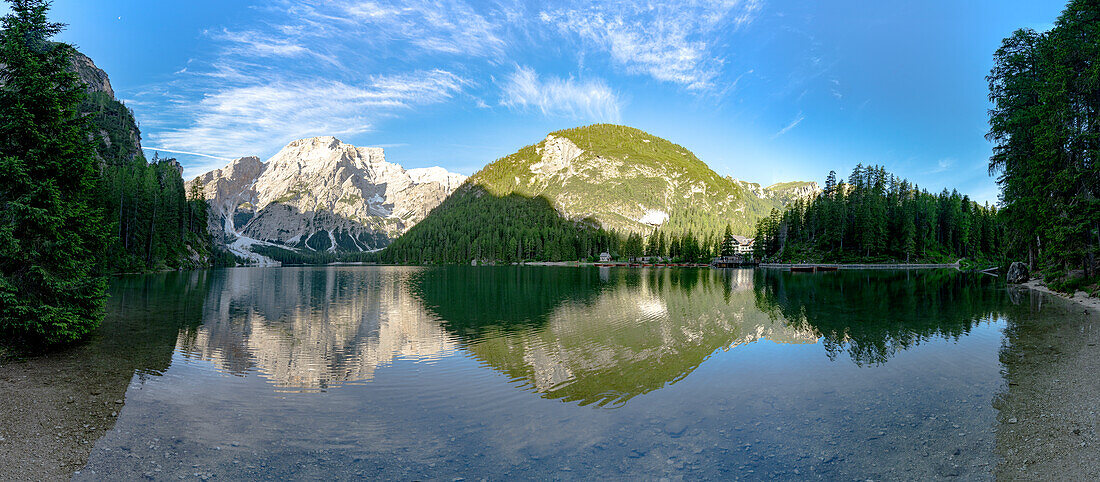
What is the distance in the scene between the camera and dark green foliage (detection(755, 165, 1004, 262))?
5007 inches

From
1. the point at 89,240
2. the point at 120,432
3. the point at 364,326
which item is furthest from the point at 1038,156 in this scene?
the point at 89,240

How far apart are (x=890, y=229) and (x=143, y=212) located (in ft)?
603

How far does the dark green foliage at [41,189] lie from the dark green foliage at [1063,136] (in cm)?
5734

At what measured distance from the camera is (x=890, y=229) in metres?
131

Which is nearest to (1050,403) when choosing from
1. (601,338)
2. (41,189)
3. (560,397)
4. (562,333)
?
(560,397)

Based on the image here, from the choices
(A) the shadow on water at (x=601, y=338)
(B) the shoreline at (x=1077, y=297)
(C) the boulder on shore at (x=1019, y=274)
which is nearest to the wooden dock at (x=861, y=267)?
(C) the boulder on shore at (x=1019, y=274)

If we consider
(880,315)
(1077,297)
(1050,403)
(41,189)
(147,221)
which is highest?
(147,221)

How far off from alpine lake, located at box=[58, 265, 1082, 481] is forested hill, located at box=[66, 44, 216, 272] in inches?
2443

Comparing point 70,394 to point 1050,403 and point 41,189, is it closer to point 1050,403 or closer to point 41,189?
point 41,189

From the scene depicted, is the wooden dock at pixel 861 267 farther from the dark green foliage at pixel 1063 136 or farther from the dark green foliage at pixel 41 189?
the dark green foliage at pixel 41 189

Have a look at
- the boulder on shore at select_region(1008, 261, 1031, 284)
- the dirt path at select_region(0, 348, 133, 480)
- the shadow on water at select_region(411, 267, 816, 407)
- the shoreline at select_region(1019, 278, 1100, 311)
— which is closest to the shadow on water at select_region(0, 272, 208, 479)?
the dirt path at select_region(0, 348, 133, 480)

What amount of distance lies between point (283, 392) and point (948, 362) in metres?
24.9

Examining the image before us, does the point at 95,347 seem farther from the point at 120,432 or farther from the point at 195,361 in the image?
the point at 120,432

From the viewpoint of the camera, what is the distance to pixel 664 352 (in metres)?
22.0
